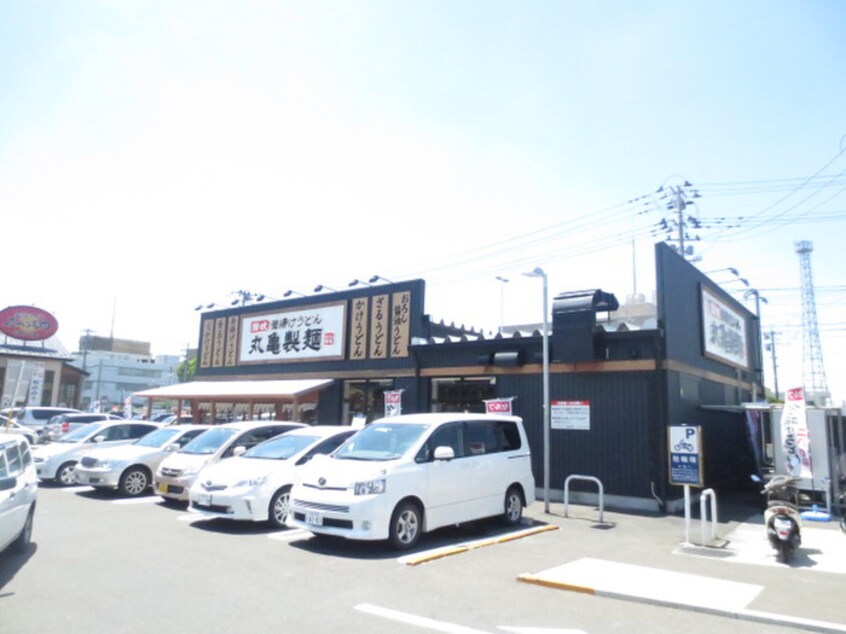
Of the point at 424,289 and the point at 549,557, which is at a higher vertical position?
the point at 424,289

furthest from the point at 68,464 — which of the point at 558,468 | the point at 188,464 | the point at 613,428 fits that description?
the point at 613,428

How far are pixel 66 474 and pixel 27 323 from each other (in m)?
28.0

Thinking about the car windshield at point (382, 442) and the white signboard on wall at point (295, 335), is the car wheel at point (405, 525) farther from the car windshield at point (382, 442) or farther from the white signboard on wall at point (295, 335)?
the white signboard on wall at point (295, 335)

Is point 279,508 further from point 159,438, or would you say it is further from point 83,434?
point 83,434

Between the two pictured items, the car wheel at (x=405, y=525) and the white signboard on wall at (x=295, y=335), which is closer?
the car wheel at (x=405, y=525)

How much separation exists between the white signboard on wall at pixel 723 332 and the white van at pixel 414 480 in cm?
775

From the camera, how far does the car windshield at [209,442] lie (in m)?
12.0

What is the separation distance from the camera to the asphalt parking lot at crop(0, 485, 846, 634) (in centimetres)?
542

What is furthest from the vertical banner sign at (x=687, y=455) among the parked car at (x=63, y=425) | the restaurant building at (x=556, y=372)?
the parked car at (x=63, y=425)

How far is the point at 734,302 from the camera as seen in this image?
18844 mm

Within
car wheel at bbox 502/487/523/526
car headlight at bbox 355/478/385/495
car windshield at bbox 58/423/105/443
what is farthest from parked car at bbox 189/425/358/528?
car windshield at bbox 58/423/105/443

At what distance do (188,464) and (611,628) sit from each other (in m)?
8.59

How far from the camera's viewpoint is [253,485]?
9492 millimetres

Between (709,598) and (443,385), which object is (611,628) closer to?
(709,598)
